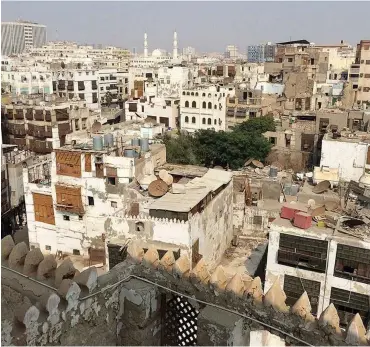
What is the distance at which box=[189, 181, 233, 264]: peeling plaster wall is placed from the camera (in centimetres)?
2014

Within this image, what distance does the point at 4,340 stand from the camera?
6094 millimetres

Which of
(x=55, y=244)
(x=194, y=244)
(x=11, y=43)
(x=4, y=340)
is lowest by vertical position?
(x=55, y=244)

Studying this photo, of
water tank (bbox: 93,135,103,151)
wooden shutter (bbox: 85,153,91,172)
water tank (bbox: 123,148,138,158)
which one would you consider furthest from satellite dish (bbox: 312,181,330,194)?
wooden shutter (bbox: 85,153,91,172)

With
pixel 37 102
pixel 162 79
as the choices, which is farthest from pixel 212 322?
pixel 162 79

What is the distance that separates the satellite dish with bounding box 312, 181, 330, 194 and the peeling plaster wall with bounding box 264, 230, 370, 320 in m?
7.11

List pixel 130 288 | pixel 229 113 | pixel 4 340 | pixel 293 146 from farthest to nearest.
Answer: pixel 229 113, pixel 293 146, pixel 130 288, pixel 4 340

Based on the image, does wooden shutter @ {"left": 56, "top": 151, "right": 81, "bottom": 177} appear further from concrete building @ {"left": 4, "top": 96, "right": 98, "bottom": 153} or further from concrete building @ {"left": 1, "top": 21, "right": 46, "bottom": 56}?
concrete building @ {"left": 1, "top": 21, "right": 46, "bottom": 56}

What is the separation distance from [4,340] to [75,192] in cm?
1780

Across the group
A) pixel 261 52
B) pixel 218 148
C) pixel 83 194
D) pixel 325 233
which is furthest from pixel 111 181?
pixel 261 52

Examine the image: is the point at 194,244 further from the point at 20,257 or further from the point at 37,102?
the point at 37,102

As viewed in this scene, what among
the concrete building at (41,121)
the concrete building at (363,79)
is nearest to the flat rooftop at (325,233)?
the concrete building at (41,121)

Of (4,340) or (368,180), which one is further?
(368,180)

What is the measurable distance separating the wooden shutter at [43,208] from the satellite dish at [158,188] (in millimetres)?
6859

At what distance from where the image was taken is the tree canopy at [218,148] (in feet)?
130
